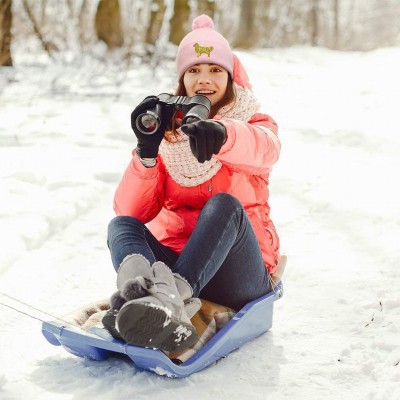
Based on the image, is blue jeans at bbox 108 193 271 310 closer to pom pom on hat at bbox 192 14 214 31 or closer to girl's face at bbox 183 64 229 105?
girl's face at bbox 183 64 229 105

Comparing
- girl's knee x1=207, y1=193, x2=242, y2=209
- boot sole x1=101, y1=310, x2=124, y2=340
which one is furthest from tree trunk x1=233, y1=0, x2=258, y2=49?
boot sole x1=101, y1=310, x2=124, y2=340

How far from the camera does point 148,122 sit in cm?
185

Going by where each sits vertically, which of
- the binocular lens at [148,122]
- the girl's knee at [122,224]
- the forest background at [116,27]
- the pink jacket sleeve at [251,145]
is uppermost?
the binocular lens at [148,122]

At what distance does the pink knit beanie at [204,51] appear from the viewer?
2.08 metres

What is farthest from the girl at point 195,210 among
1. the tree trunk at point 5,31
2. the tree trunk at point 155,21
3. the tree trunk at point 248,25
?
the tree trunk at point 248,25

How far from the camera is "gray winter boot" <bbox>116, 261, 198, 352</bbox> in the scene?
145 cm

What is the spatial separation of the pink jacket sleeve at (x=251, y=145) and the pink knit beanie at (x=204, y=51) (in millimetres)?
225

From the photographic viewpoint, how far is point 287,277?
262 cm

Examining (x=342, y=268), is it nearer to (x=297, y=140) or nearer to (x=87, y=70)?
(x=297, y=140)

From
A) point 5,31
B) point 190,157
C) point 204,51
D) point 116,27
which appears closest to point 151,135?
point 190,157

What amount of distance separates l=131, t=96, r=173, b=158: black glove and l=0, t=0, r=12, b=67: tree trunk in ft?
14.8

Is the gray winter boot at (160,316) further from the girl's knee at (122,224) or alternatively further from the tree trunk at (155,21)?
the tree trunk at (155,21)

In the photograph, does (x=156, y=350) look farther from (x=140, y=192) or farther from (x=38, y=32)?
(x=38, y=32)

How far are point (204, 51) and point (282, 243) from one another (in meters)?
1.26
